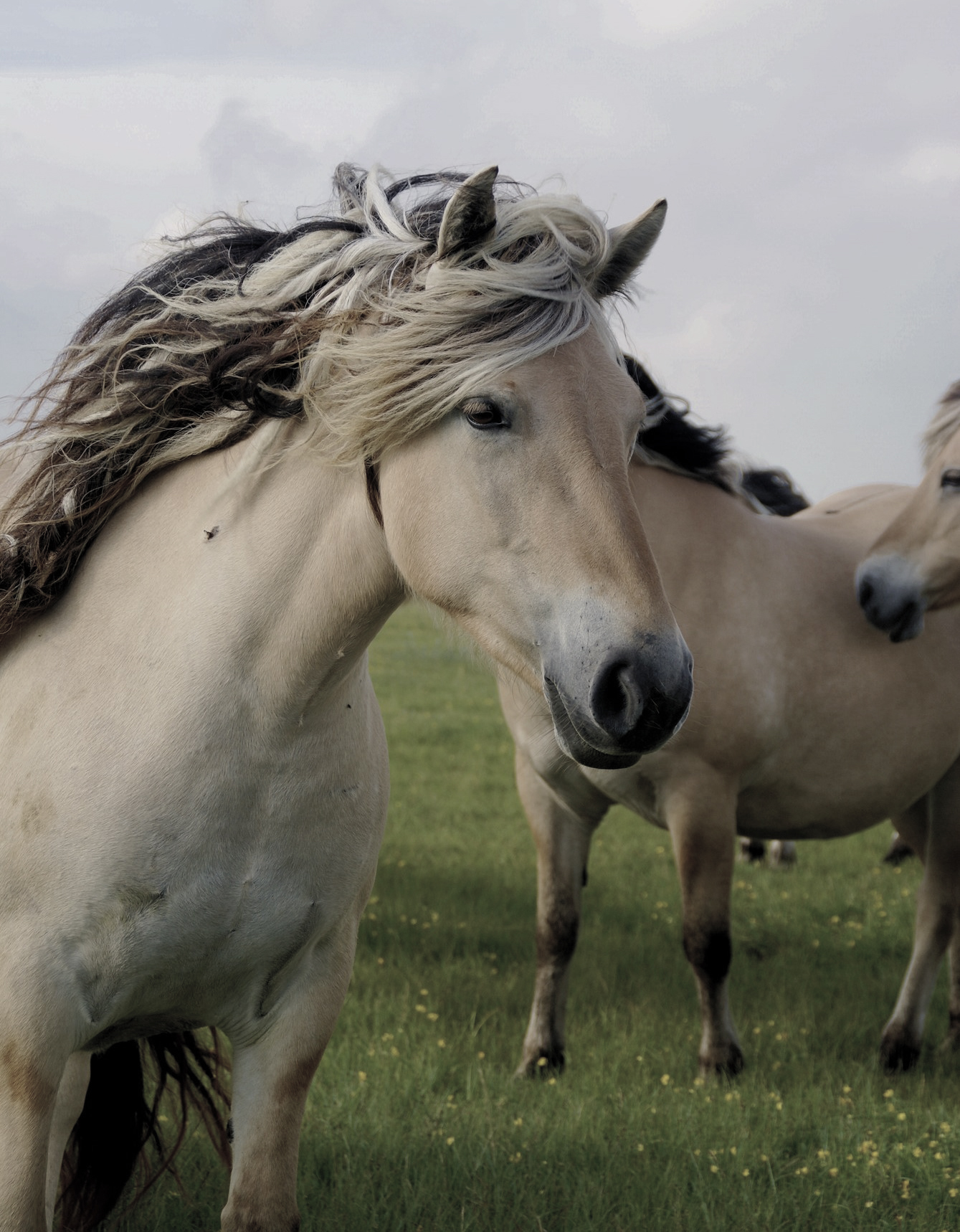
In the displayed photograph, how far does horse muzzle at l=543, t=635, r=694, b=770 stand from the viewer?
1802mm

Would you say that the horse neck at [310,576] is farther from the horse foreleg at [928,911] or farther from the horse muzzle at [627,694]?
the horse foreleg at [928,911]

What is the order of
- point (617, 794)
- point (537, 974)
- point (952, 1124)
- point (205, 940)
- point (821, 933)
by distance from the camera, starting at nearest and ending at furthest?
1. point (205, 940)
2. point (952, 1124)
3. point (617, 794)
4. point (537, 974)
5. point (821, 933)

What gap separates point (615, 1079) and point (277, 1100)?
2.23m

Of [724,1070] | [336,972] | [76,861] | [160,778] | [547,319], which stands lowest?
[724,1070]

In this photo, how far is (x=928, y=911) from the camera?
5156 mm

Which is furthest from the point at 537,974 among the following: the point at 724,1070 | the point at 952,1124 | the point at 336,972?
the point at 336,972

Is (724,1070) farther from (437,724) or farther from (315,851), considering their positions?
(437,724)

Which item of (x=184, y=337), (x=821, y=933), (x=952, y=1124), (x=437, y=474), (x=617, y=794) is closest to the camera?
(x=437, y=474)

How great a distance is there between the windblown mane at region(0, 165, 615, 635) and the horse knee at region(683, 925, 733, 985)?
2983mm

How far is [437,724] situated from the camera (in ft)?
41.5

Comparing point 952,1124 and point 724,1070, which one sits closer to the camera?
point 952,1124

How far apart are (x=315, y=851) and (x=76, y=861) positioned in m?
0.45

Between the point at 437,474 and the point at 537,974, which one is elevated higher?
the point at 437,474

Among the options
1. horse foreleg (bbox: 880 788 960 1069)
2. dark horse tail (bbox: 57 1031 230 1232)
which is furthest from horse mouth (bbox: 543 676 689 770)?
horse foreleg (bbox: 880 788 960 1069)
